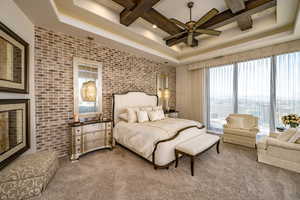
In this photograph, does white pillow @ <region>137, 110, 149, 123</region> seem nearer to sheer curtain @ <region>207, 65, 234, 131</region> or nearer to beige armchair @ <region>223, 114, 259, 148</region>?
beige armchair @ <region>223, 114, 259, 148</region>

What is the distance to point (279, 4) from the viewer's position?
232 cm

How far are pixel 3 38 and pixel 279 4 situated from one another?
4686 mm

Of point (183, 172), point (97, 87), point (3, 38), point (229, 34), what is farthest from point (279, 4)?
point (3, 38)

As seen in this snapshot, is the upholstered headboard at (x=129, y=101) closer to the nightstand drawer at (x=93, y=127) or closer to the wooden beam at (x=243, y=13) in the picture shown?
the nightstand drawer at (x=93, y=127)

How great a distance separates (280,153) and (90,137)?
4.13 metres

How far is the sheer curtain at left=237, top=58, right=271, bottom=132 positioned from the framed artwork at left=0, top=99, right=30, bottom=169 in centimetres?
590

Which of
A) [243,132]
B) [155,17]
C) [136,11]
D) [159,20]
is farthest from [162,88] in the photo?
[136,11]

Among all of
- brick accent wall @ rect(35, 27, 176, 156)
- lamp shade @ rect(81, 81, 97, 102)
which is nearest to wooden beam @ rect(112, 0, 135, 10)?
brick accent wall @ rect(35, 27, 176, 156)

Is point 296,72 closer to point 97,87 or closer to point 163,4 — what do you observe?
point 163,4

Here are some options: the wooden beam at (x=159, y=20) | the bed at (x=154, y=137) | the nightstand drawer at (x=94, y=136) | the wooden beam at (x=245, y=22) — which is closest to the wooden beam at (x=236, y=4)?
the wooden beam at (x=245, y=22)

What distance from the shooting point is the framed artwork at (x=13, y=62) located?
1738 millimetres

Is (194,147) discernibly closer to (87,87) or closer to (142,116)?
(142,116)

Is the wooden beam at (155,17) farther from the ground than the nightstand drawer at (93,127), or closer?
farther from the ground

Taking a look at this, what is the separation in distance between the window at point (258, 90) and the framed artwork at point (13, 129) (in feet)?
18.4
